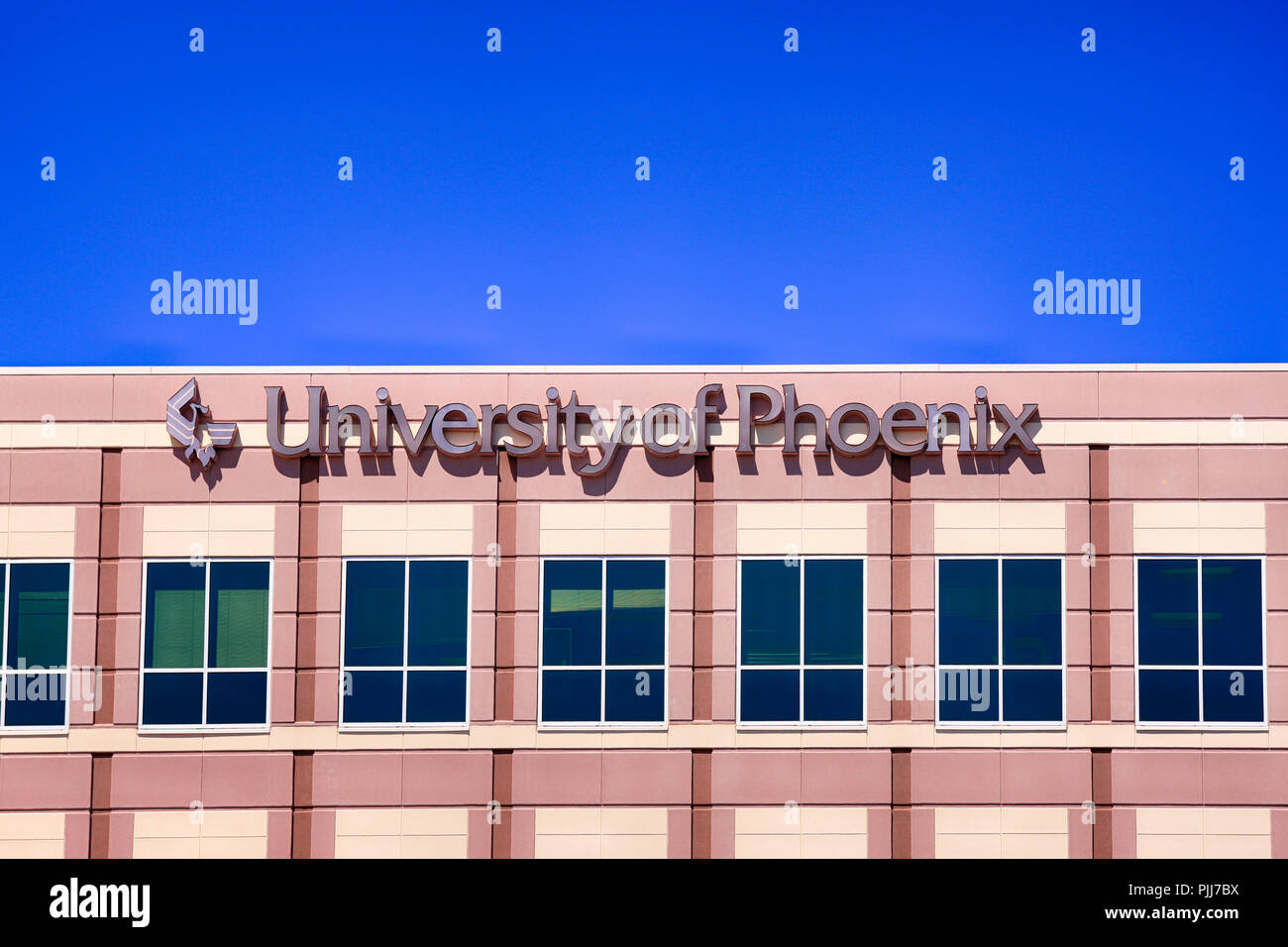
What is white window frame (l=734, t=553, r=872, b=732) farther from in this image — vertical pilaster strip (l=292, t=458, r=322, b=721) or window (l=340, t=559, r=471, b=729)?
vertical pilaster strip (l=292, t=458, r=322, b=721)

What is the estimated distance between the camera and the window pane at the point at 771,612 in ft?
66.5

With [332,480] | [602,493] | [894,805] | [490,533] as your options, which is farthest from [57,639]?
[894,805]

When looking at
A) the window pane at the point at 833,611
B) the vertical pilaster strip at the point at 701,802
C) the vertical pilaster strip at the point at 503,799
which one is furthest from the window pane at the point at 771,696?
the vertical pilaster strip at the point at 503,799

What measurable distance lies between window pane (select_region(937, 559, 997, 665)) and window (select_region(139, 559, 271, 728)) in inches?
521

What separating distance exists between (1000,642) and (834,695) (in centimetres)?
340

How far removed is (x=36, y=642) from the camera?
792 inches

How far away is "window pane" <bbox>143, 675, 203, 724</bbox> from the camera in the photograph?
790 inches

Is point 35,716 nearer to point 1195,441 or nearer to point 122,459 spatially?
point 122,459

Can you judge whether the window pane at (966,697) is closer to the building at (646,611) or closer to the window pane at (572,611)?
the building at (646,611)

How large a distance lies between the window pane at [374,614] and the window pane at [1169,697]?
47.5ft

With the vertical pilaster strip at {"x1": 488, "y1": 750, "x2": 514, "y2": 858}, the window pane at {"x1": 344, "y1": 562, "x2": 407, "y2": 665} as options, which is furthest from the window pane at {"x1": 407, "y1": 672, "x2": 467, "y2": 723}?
the vertical pilaster strip at {"x1": 488, "y1": 750, "x2": 514, "y2": 858}

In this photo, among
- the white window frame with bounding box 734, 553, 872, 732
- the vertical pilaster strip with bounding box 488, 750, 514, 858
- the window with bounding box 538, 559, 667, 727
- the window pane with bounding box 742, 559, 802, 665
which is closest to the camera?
the vertical pilaster strip with bounding box 488, 750, 514, 858

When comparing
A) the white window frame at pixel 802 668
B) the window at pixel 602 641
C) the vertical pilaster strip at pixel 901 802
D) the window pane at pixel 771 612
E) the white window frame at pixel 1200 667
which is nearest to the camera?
the vertical pilaster strip at pixel 901 802

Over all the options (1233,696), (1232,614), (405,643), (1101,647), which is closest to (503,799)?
(405,643)
